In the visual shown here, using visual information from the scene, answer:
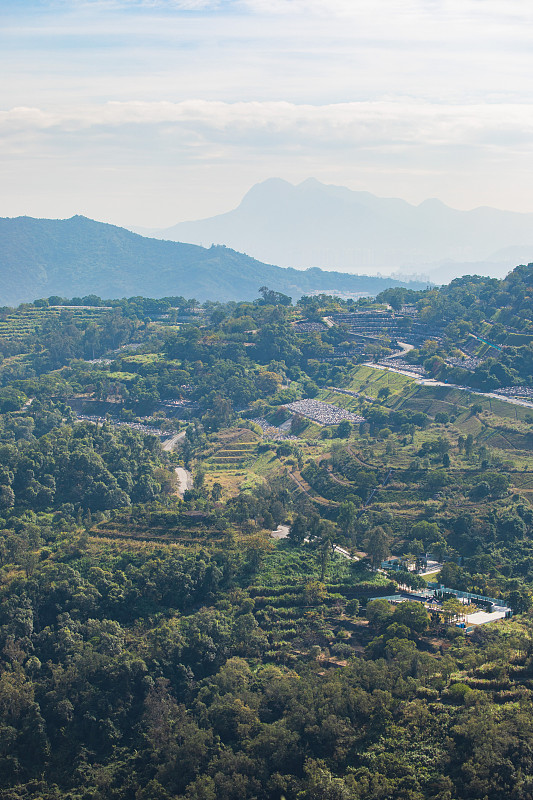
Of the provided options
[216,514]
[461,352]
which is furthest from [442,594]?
[461,352]

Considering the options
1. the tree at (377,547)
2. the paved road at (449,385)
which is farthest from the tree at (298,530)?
the paved road at (449,385)

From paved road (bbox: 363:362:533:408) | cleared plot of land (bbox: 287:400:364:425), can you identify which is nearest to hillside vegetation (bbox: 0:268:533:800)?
cleared plot of land (bbox: 287:400:364:425)

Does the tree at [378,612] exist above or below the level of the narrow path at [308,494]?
below

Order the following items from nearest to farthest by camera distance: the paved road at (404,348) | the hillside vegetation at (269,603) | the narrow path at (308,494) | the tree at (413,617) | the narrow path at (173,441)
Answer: the hillside vegetation at (269,603)
the tree at (413,617)
the narrow path at (308,494)
the narrow path at (173,441)
the paved road at (404,348)

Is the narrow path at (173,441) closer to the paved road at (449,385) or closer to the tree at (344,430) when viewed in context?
the tree at (344,430)

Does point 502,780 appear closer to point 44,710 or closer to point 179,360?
point 44,710

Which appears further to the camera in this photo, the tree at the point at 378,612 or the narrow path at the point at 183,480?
the narrow path at the point at 183,480

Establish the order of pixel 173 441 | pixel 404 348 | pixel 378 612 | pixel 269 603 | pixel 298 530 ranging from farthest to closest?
pixel 404 348 < pixel 173 441 < pixel 298 530 < pixel 269 603 < pixel 378 612

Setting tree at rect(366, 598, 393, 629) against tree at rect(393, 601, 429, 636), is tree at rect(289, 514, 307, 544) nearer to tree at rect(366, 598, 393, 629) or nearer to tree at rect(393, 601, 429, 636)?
tree at rect(366, 598, 393, 629)

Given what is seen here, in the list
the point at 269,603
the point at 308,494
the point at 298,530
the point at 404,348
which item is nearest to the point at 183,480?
the point at 308,494

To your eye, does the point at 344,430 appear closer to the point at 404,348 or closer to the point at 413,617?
the point at 404,348

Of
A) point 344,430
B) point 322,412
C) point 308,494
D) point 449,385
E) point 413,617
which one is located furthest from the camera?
point 322,412
